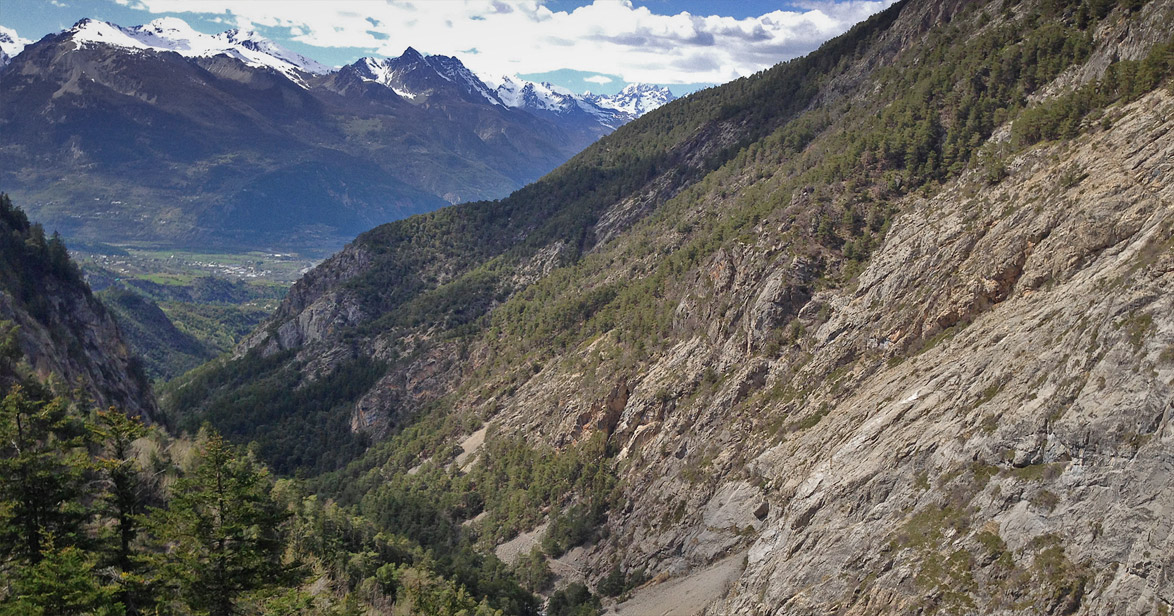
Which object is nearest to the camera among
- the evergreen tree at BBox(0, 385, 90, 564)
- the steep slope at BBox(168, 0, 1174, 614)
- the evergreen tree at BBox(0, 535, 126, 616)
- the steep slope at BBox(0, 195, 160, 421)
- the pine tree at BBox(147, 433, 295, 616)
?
the evergreen tree at BBox(0, 535, 126, 616)

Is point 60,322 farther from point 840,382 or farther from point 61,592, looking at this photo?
point 840,382

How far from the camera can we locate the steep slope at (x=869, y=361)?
39.1 meters

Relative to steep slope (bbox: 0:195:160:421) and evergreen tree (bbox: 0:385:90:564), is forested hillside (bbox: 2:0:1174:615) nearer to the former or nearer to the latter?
evergreen tree (bbox: 0:385:90:564)

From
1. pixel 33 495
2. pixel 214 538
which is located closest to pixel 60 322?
pixel 33 495

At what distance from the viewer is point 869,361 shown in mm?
65562

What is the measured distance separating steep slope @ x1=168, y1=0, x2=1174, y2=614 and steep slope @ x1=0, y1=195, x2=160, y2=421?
117 ft

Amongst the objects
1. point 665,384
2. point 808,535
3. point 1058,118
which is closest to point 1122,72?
point 1058,118

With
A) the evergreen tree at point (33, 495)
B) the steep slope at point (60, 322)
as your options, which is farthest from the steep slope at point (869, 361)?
the evergreen tree at point (33, 495)

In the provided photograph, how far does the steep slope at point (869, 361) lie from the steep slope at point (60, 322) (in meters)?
35.5

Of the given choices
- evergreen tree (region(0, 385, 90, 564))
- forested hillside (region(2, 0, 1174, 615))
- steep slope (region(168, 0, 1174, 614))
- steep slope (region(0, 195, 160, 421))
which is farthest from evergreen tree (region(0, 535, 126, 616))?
steep slope (region(0, 195, 160, 421))

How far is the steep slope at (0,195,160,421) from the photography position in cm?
7744

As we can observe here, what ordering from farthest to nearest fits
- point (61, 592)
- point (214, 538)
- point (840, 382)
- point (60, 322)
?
point (60, 322) < point (840, 382) < point (214, 538) < point (61, 592)

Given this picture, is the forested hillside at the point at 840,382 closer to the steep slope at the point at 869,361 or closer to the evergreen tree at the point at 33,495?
the steep slope at the point at 869,361

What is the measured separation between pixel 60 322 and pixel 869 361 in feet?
327
